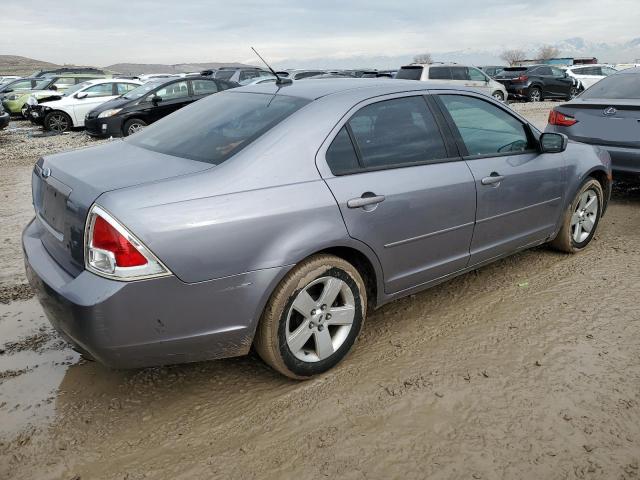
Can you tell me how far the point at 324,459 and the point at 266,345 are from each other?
619 millimetres

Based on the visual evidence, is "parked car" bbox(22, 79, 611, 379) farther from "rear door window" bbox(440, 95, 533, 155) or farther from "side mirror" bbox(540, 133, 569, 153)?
"side mirror" bbox(540, 133, 569, 153)

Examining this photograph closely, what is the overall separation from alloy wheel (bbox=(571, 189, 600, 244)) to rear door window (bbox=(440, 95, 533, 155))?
965mm

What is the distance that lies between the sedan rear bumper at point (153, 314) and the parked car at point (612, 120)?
4.81 metres

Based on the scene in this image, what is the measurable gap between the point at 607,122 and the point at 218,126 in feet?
15.5

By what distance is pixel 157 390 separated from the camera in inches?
112

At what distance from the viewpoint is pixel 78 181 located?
2506 millimetres

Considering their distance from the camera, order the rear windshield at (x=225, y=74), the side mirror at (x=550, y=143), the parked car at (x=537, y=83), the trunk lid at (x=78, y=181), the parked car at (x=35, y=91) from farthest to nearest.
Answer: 1. the parked car at (x=537, y=83)
2. the rear windshield at (x=225, y=74)
3. the parked car at (x=35, y=91)
4. the side mirror at (x=550, y=143)
5. the trunk lid at (x=78, y=181)

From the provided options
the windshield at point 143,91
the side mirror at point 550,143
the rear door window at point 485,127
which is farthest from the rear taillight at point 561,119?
the windshield at point 143,91

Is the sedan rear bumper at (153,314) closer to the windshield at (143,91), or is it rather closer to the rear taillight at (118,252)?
the rear taillight at (118,252)

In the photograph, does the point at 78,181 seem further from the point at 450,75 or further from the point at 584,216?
the point at 450,75

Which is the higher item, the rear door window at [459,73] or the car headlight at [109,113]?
the rear door window at [459,73]

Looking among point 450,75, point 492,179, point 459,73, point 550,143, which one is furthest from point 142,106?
point 459,73

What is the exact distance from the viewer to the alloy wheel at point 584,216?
457 centimetres

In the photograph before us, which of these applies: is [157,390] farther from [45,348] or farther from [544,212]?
[544,212]
